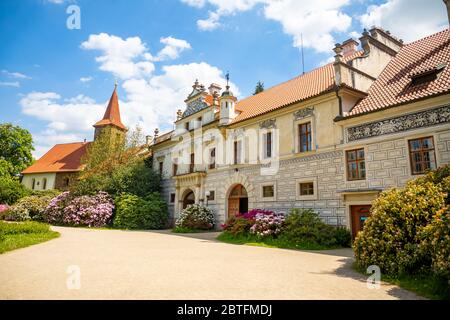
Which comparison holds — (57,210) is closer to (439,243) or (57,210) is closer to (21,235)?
(21,235)

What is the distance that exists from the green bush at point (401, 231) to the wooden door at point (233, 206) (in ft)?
43.9

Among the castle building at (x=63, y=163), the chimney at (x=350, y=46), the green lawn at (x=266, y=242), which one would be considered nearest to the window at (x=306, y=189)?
the green lawn at (x=266, y=242)

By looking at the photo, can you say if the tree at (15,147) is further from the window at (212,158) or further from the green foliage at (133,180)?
the window at (212,158)

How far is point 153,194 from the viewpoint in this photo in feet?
89.1

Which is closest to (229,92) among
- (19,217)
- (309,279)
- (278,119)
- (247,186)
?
(278,119)

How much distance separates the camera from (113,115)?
51812 mm

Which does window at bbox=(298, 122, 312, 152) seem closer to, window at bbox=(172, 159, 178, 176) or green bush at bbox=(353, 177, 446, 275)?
green bush at bbox=(353, 177, 446, 275)

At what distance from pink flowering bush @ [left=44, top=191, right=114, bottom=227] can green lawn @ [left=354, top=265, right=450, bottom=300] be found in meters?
22.0

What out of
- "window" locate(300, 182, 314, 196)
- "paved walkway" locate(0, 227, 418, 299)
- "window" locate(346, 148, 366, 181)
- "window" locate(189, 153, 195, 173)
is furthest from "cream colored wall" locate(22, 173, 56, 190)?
"window" locate(346, 148, 366, 181)

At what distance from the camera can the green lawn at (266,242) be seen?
12406 millimetres

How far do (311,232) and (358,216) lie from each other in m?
2.50

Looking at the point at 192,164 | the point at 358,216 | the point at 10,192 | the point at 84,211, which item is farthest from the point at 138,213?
the point at 10,192
